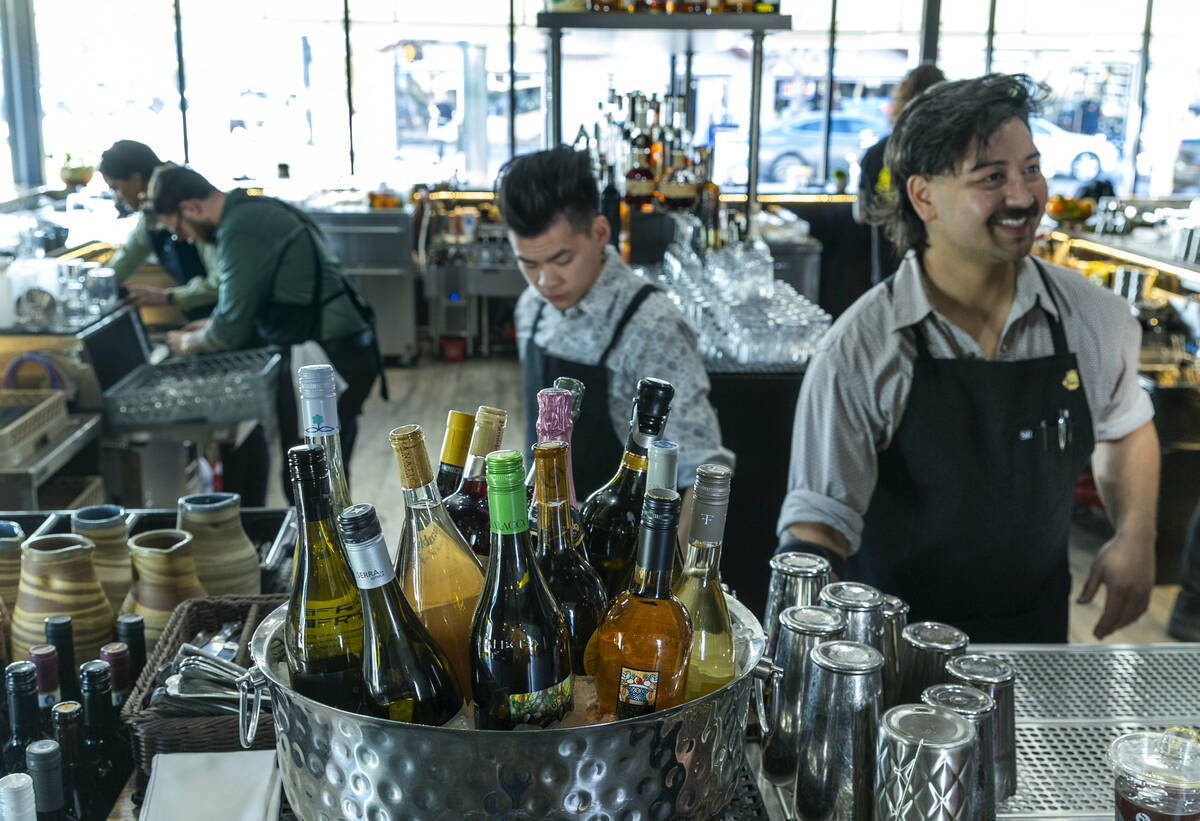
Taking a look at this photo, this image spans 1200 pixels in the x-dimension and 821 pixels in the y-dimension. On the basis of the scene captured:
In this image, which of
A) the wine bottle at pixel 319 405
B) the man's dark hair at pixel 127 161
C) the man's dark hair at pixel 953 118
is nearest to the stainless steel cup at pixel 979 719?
the wine bottle at pixel 319 405

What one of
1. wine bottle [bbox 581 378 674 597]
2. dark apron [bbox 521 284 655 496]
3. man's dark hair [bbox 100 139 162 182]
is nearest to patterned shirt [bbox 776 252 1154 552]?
dark apron [bbox 521 284 655 496]

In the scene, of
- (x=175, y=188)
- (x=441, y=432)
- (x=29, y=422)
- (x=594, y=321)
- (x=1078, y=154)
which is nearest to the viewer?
(x=594, y=321)

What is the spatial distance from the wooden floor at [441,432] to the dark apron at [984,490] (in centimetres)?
145

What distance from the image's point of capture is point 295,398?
4043 millimetres

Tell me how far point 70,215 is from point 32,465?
416cm

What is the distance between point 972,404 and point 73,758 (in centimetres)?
149

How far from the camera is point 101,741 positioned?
135cm

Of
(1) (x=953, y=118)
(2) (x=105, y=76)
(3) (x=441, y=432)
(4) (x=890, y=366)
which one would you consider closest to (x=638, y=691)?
(4) (x=890, y=366)

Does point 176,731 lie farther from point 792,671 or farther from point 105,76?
point 105,76

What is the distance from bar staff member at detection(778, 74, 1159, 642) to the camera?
1.97 metres

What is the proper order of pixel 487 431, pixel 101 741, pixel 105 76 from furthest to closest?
pixel 105 76
pixel 101 741
pixel 487 431

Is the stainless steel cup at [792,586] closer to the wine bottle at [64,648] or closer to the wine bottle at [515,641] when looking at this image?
the wine bottle at [515,641]

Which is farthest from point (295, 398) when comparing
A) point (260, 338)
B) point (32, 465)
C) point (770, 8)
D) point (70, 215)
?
point (70, 215)

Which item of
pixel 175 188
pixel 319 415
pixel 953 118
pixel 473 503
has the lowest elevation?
pixel 473 503
